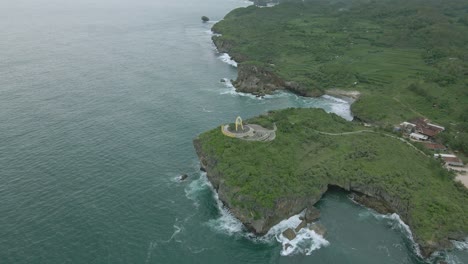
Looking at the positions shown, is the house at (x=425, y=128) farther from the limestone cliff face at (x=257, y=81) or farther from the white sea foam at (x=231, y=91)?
the white sea foam at (x=231, y=91)

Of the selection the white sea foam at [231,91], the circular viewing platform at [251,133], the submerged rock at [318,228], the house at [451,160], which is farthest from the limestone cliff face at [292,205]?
the white sea foam at [231,91]

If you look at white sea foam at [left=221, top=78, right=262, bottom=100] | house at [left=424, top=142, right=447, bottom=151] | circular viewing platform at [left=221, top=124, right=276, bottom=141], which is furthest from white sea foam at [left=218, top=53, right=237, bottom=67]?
house at [left=424, top=142, right=447, bottom=151]

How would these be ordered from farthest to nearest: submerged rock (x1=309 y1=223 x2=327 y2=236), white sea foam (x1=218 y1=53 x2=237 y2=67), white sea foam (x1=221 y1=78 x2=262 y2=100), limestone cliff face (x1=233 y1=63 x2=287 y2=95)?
white sea foam (x1=218 y1=53 x2=237 y2=67) < limestone cliff face (x1=233 y1=63 x2=287 y2=95) < white sea foam (x1=221 y1=78 x2=262 y2=100) < submerged rock (x1=309 y1=223 x2=327 y2=236)

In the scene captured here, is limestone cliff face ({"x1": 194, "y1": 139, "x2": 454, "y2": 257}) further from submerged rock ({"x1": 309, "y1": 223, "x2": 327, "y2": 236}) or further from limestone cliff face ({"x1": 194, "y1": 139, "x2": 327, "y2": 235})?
submerged rock ({"x1": 309, "y1": 223, "x2": 327, "y2": 236})

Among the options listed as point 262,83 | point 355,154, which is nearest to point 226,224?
point 355,154

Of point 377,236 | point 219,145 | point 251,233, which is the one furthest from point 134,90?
point 377,236

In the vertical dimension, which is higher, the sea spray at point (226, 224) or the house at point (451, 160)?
the house at point (451, 160)

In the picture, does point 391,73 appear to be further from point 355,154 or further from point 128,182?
point 128,182
